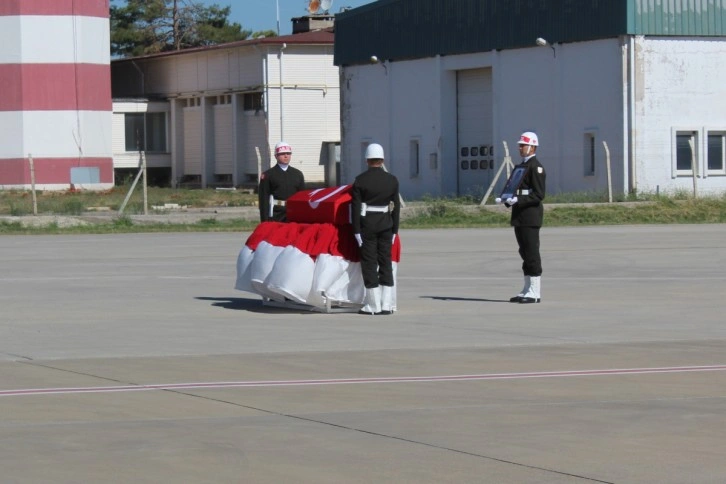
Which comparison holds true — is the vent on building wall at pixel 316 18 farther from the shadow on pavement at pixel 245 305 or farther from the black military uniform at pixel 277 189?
the shadow on pavement at pixel 245 305

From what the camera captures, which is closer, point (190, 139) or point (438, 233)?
point (438, 233)

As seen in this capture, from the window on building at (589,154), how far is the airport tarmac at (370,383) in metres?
24.5

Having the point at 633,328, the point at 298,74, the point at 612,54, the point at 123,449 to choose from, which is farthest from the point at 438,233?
the point at 298,74

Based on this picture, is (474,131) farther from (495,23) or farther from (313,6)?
(313,6)

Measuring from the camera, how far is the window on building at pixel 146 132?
74500mm

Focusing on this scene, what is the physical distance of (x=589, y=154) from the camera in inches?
1800

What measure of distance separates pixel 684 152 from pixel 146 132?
123 feet

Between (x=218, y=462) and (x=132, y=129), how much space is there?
67722mm

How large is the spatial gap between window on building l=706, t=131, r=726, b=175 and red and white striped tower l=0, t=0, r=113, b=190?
31.4 m

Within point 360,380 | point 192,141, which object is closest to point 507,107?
point 192,141

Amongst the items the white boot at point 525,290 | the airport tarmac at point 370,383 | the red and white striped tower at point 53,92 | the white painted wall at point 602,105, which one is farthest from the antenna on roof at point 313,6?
the white boot at point 525,290

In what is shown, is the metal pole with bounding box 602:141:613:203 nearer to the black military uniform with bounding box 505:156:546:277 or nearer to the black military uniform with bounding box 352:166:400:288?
the black military uniform with bounding box 505:156:546:277

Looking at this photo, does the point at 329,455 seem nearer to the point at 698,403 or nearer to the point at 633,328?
the point at 698,403

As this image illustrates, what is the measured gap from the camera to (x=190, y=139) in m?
74.1
